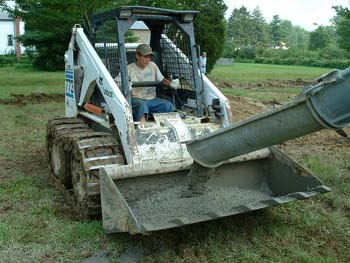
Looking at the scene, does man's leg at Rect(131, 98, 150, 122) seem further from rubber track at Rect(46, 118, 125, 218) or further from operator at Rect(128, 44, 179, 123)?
rubber track at Rect(46, 118, 125, 218)

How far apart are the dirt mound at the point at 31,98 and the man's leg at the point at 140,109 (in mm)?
9024

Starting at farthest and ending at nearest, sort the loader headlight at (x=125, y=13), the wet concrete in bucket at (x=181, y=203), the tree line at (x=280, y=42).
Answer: the tree line at (x=280, y=42) < the loader headlight at (x=125, y=13) < the wet concrete in bucket at (x=181, y=203)

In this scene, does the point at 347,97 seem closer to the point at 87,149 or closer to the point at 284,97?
the point at 87,149

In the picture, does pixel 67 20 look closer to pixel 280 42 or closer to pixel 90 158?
pixel 90 158

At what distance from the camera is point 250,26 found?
101000 mm

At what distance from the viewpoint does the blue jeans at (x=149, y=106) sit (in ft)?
20.1

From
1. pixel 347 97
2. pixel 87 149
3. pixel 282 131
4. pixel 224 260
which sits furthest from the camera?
pixel 87 149

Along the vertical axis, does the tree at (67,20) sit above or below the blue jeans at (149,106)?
above

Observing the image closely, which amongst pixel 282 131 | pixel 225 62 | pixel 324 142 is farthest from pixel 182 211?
pixel 225 62

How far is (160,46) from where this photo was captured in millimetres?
7102

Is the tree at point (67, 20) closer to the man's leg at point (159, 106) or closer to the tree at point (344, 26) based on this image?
the tree at point (344, 26)

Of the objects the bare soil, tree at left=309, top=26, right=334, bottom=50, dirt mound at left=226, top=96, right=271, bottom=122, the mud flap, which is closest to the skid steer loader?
the mud flap

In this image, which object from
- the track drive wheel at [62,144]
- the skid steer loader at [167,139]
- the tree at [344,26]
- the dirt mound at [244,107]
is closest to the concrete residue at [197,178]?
the skid steer loader at [167,139]

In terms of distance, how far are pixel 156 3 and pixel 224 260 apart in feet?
45.2
